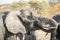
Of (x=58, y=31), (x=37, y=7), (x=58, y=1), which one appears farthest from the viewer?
(x=58, y=1)

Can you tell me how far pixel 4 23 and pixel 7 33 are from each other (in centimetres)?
19

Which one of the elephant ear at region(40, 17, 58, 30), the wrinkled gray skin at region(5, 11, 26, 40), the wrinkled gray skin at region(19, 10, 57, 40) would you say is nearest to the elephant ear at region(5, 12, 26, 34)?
the wrinkled gray skin at region(5, 11, 26, 40)

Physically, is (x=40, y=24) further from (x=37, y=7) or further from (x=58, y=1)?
(x=58, y=1)

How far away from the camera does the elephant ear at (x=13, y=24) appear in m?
6.58

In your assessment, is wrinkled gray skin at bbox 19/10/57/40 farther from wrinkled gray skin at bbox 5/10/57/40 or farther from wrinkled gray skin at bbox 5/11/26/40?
wrinkled gray skin at bbox 5/11/26/40

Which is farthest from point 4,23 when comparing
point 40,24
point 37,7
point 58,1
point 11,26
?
point 58,1

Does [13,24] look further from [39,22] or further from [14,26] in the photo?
[39,22]

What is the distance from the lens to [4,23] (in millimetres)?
6559

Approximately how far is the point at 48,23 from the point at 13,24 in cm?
66

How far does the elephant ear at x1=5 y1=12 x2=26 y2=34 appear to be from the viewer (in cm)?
658

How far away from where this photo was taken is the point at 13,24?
667cm

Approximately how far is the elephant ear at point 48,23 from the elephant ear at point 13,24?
1.30ft

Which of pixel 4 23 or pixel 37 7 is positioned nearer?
pixel 4 23

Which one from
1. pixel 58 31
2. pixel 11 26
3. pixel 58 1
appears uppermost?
pixel 11 26
